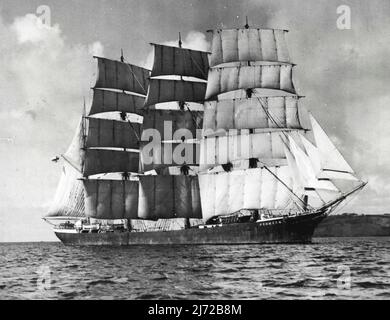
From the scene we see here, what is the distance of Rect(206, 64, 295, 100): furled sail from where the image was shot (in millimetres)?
52406

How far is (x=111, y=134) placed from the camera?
6066cm

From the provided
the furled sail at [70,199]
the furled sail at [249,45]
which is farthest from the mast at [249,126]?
the furled sail at [70,199]

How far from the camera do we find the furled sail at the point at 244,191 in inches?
1986

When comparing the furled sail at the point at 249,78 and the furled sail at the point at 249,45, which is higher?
the furled sail at the point at 249,45

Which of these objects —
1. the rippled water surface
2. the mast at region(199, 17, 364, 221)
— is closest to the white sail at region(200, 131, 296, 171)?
the mast at region(199, 17, 364, 221)

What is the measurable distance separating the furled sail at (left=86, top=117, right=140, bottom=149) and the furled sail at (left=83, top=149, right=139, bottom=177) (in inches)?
33.4

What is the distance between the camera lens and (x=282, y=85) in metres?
52.5

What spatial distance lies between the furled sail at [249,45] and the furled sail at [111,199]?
1834 cm

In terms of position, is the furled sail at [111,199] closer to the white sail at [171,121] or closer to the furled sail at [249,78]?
the white sail at [171,121]

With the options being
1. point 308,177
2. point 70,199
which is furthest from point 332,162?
point 70,199

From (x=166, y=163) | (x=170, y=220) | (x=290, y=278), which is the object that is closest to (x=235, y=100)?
(x=166, y=163)

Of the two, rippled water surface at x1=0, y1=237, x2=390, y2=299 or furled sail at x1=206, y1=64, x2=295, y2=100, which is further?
furled sail at x1=206, y1=64, x2=295, y2=100

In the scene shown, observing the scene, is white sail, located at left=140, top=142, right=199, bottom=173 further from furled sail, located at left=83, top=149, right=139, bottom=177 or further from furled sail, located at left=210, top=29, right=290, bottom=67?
furled sail, located at left=210, top=29, right=290, bottom=67
